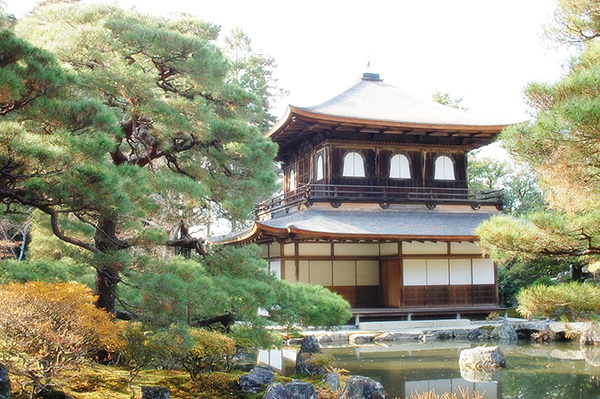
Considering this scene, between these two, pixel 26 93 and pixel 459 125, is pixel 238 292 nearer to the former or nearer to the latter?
pixel 26 93

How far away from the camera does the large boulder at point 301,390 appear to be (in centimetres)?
659

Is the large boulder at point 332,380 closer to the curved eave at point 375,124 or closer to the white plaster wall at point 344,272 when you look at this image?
the white plaster wall at point 344,272

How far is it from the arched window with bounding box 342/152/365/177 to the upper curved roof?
88 cm

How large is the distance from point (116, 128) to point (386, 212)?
1220 cm

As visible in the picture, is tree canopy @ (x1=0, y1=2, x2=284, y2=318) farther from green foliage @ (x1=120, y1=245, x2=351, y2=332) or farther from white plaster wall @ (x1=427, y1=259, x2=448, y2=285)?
white plaster wall @ (x1=427, y1=259, x2=448, y2=285)

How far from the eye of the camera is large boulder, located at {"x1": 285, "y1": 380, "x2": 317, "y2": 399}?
659cm

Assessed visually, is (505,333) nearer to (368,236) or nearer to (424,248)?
(424,248)

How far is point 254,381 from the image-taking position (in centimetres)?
737

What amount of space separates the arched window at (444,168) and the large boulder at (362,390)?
39.7 feet

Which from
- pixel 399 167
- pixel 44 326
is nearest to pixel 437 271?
pixel 399 167

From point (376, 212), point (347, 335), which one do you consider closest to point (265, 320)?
point (347, 335)

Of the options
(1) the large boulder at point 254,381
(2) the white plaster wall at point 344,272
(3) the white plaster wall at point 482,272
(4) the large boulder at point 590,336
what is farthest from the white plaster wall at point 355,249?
(1) the large boulder at point 254,381

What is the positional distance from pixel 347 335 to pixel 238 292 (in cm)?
787

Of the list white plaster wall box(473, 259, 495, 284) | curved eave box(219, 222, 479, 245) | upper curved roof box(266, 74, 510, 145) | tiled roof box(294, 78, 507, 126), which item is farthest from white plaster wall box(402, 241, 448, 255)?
tiled roof box(294, 78, 507, 126)
